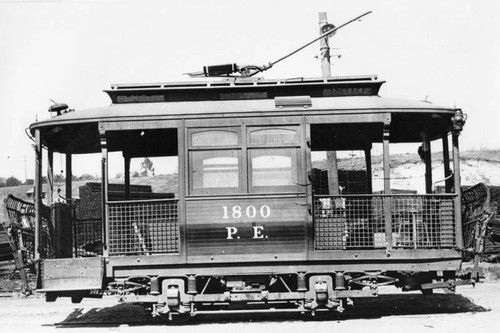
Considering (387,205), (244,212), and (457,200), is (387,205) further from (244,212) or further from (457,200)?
(244,212)

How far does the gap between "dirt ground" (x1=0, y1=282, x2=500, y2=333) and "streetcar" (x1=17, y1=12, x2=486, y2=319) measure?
0.31 metres

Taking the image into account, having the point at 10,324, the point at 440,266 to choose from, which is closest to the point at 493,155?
the point at 440,266

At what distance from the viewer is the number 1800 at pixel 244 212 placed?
365 inches

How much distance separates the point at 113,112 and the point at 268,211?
9.56 feet

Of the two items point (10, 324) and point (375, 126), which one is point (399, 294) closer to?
point (375, 126)

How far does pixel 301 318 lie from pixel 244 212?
1.95m

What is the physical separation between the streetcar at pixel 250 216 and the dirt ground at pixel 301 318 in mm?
313

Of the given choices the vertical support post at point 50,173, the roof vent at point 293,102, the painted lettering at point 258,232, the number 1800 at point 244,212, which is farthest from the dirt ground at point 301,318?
the roof vent at point 293,102

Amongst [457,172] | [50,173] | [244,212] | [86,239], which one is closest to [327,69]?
[457,172]

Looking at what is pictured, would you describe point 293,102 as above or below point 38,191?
above

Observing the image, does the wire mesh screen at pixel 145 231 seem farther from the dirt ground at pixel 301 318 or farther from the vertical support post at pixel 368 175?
the vertical support post at pixel 368 175

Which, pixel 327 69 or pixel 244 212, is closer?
pixel 244 212

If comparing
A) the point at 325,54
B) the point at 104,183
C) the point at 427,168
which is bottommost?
the point at 104,183

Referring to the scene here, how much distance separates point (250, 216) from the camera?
9.28 meters
